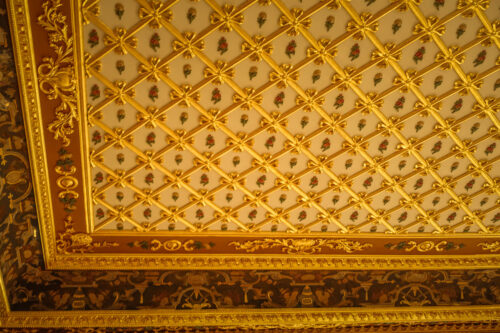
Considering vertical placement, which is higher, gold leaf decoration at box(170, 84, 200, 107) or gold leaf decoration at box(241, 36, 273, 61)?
gold leaf decoration at box(241, 36, 273, 61)

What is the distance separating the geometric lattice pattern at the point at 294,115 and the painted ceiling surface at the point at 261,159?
17 mm

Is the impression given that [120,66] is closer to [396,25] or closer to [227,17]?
[227,17]

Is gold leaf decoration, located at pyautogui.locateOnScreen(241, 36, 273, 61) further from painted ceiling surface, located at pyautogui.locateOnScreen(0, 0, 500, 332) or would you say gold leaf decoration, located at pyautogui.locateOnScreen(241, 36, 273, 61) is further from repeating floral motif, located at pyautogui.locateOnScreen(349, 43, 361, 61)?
repeating floral motif, located at pyautogui.locateOnScreen(349, 43, 361, 61)

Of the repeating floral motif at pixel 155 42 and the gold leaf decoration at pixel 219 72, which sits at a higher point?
the repeating floral motif at pixel 155 42

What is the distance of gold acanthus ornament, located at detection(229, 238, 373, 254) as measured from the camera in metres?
5.98

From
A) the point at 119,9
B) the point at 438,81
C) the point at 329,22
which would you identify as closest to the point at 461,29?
the point at 438,81

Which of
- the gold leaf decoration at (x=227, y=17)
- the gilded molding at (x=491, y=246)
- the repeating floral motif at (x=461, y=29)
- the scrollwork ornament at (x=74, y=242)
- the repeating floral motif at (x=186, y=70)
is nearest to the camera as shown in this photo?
the gold leaf decoration at (x=227, y=17)

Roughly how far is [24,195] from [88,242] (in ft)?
3.23

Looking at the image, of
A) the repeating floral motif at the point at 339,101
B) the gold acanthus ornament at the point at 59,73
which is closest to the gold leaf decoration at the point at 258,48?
the repeating floral motif at the point at 339,101

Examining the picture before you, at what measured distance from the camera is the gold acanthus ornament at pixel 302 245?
598 centimetres

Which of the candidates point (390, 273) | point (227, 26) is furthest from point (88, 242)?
point (390, 273)

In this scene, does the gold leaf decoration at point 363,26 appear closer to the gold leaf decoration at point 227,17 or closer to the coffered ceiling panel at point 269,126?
the coffered ceiling panel at point 269,126

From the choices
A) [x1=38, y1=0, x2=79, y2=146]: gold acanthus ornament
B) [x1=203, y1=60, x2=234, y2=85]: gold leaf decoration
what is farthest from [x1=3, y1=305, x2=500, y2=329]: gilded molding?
[x1=203, y1=60, x2=234, y2=85]: gold leaf decoration

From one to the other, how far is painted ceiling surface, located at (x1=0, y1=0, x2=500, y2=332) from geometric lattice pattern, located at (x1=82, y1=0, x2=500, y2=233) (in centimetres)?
2
